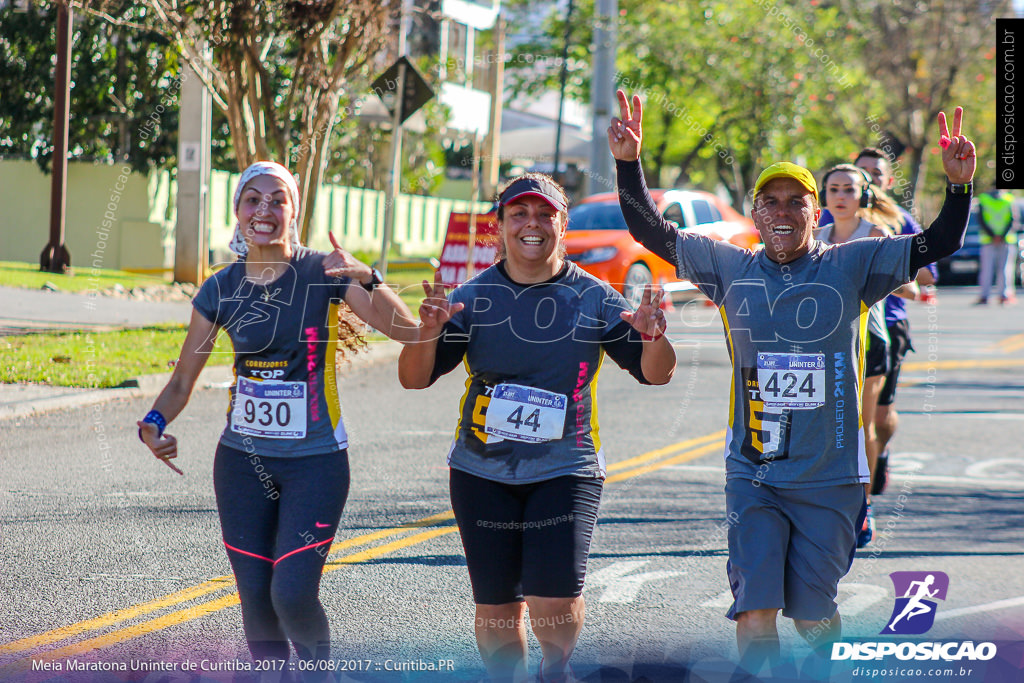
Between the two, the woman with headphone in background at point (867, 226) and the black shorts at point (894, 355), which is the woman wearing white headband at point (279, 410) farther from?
the black shorts at point (894, 355)

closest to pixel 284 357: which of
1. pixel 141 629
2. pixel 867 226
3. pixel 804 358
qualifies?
pixel 141 629

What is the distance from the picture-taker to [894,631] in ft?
16.4

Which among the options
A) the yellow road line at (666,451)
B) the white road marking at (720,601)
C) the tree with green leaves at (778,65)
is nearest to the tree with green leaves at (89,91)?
the tree with green leaves at (778,65)

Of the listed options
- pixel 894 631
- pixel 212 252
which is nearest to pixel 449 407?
pixel 894 631

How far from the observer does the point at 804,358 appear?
405cm

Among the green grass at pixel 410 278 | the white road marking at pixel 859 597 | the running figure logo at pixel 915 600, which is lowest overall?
the green grass at pixel 410 278

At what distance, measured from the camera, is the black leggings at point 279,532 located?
12.5 feet

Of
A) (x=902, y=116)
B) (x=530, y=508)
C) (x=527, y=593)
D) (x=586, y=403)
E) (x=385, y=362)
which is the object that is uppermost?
(x=902, y=116)

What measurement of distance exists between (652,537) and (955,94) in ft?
119

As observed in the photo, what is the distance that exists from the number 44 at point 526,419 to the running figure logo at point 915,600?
204 centimetres

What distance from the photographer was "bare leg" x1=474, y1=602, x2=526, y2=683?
154 inches

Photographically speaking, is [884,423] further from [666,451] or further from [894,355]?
[666,451]

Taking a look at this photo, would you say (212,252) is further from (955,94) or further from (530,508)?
(955,94)

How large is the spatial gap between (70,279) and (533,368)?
1498 cm
